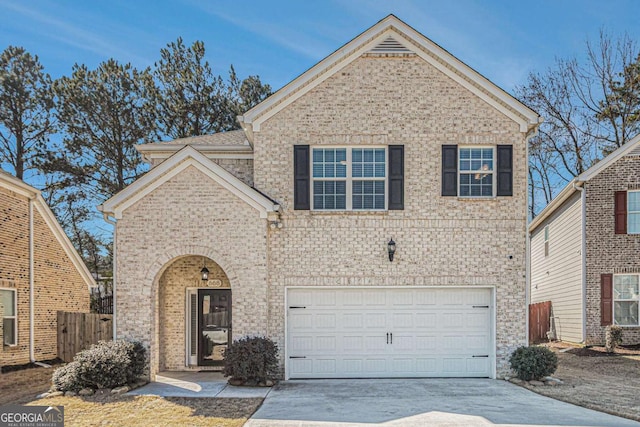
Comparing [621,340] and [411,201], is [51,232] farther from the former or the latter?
[621,340]

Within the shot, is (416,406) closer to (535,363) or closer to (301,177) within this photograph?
(535,363)

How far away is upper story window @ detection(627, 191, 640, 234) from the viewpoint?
18.8 m

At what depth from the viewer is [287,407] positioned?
33.5 feet

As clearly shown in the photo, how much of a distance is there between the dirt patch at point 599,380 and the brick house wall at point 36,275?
44.9 feet

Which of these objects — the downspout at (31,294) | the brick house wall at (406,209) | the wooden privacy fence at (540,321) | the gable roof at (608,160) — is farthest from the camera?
the wooden privacy fence at (540,321)

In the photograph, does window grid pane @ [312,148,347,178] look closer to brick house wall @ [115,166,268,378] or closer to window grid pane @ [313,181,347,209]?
window grid pane @ [313,181,347,209]

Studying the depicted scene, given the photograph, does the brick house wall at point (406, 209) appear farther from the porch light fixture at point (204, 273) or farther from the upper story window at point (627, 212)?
the upper story window at point (627, 212)

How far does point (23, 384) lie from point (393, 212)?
9648 millimetres

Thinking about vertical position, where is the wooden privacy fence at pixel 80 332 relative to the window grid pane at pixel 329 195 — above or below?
below

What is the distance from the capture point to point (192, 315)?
14.7m

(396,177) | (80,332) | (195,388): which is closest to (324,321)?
(195,388)

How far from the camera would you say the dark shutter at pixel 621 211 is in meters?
18.9

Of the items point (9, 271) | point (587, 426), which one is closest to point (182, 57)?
point (9, 271)

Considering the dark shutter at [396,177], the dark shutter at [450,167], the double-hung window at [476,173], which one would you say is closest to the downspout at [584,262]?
the double-hung window at [476,173]
